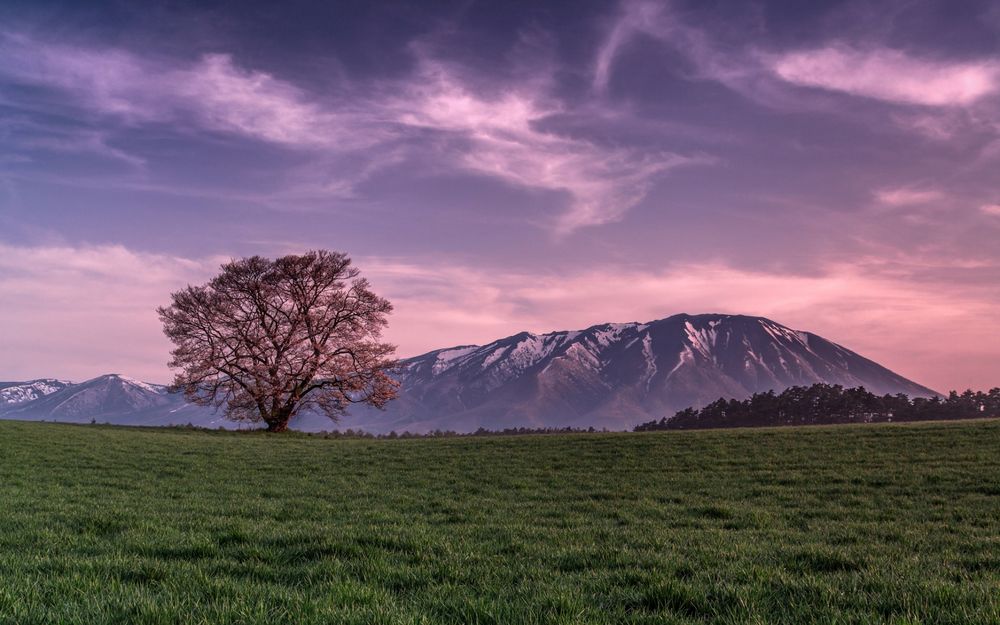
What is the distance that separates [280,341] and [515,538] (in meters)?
52.6

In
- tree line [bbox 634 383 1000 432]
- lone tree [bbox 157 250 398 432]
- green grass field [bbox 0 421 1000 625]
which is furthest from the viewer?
tree line [bbox 634 383 1000 432]

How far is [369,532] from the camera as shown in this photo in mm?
12039

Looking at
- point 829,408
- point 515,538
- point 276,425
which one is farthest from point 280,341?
point 829,408

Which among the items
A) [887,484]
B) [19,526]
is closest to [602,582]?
[19,526]

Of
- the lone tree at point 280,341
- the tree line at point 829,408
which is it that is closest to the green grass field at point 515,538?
the lone tree at point 280,341

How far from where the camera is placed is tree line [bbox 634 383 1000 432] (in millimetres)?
90125

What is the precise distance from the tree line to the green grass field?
66.0 metres


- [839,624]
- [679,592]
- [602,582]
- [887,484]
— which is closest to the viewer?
[839,624]

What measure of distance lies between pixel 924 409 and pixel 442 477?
93142 mm

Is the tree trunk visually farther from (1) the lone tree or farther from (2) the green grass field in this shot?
(2) the green grass field

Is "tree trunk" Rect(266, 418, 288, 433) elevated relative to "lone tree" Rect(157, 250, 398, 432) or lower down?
lower down

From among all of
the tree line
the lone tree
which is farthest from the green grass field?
the tree line

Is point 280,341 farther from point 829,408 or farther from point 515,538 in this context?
point 829,408

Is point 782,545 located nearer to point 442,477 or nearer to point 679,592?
point 679,592
